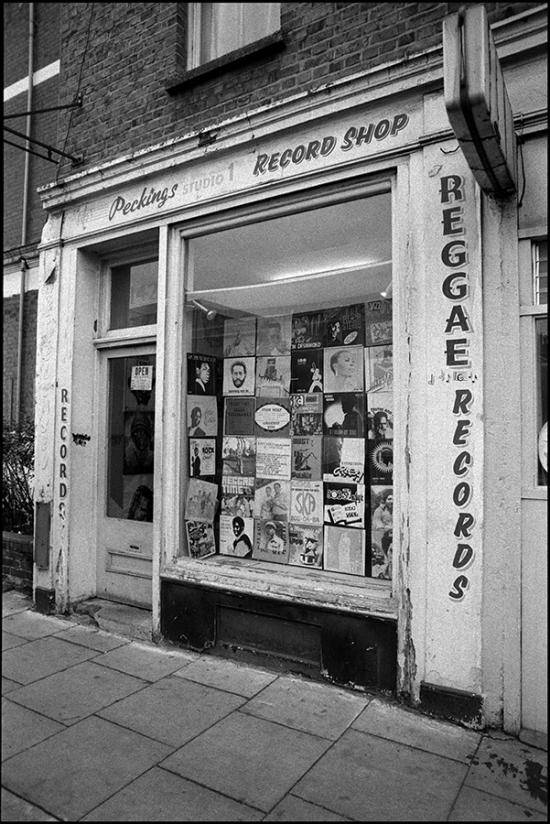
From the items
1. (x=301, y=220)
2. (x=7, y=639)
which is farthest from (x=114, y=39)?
(x=7, y=639)

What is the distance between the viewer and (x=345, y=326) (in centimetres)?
451

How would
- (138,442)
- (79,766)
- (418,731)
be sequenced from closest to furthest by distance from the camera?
(79,766) < (418,731) < (138,442)

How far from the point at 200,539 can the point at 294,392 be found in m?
1.48

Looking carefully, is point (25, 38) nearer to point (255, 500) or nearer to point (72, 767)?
point (255, 500)

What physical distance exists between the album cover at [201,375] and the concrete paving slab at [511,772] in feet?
10.6

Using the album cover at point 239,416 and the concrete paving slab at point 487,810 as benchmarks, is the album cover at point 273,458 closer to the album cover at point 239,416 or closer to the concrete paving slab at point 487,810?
the album cover at point 239,416

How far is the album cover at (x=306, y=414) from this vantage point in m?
4.61

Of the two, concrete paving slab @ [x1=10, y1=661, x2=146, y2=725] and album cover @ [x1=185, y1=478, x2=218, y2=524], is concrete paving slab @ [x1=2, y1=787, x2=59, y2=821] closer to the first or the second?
concrete paving slab @ [x1=10, y1=661, x2=146, y2=725]

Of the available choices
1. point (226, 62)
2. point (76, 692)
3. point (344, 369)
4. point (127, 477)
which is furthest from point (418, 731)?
point (226, 62)

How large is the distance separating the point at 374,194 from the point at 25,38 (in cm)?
885

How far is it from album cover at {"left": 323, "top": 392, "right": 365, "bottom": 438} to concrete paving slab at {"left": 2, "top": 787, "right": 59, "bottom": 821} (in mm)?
2955

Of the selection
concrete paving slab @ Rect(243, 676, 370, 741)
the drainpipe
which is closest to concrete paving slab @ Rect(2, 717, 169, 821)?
concrete paving slab @ Rect(243, 676, 370, 741)

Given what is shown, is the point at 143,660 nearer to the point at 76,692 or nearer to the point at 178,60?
the point at 76,692

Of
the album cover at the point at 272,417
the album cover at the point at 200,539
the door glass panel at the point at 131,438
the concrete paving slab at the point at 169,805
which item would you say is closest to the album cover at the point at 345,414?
the album cover at the point at 272,417
